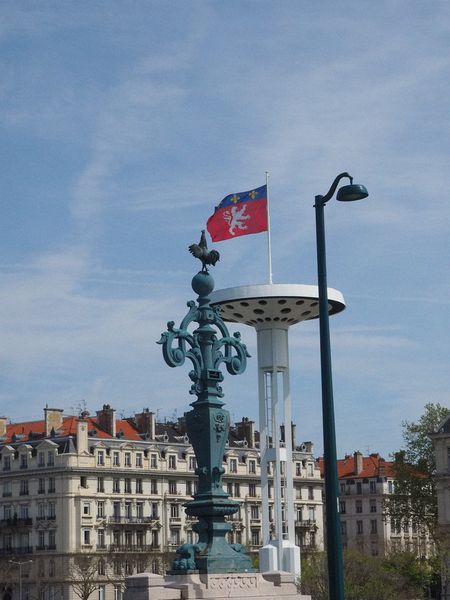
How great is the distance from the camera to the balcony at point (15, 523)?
321ft

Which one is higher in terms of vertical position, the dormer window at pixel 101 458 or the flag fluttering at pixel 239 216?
the flag fluttering at pixel 239 216

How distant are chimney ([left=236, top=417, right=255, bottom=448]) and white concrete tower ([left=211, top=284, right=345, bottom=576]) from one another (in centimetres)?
4838

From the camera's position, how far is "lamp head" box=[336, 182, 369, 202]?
20.1 m

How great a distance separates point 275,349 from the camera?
63.4 metres

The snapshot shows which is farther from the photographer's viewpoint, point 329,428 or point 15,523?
point 15,523

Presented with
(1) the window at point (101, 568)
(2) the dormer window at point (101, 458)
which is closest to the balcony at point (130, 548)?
(1) the window at point (101, 568)

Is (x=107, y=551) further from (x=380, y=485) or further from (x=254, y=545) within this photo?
(x=380, y=485)

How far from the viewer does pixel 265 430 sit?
63750mm

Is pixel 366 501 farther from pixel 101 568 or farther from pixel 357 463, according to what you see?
pixel 101 568

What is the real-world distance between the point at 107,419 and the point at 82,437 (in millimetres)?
5129

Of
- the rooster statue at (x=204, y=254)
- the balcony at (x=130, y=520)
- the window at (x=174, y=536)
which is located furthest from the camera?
the window at (x=174, y=536)

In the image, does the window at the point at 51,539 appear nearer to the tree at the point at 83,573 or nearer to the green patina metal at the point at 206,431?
the tree at the point at 83,573

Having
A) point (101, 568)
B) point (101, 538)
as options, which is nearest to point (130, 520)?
point (101, 538)

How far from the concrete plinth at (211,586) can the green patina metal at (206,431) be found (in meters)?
0.35
